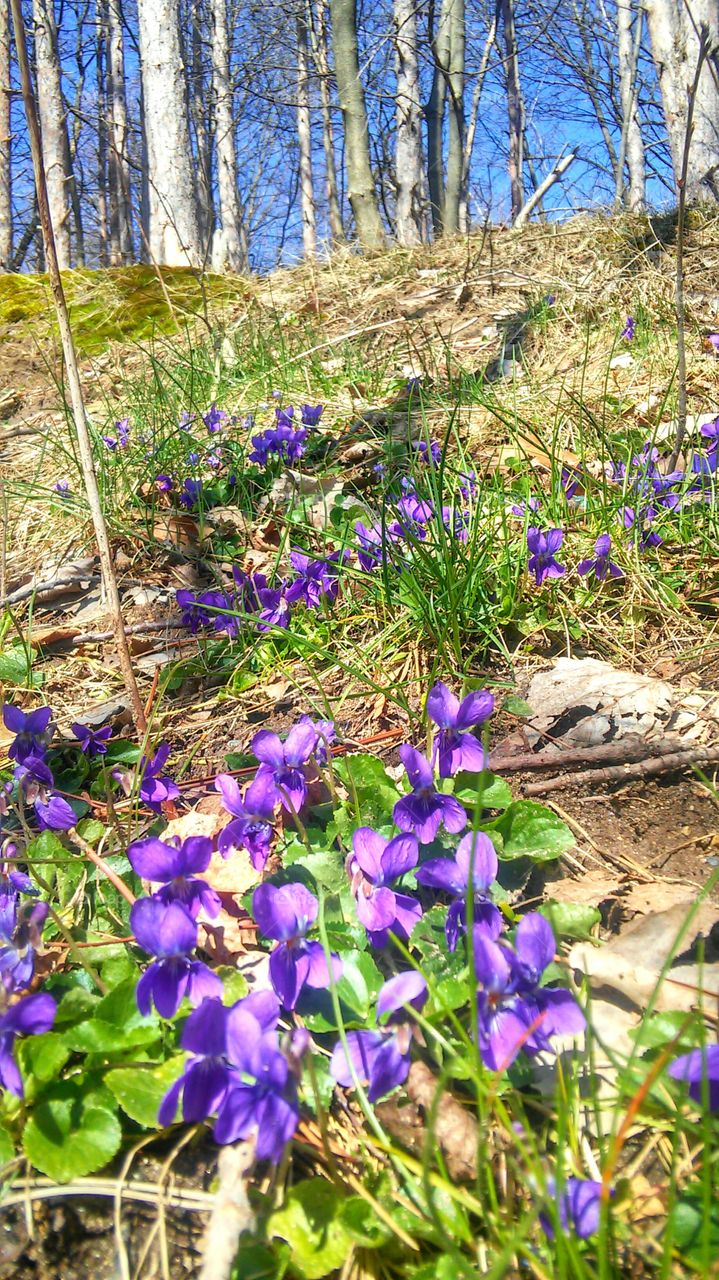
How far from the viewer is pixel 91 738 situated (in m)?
1.84

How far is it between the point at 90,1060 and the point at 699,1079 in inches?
28.4

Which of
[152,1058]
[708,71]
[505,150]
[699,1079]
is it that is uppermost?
[505,150]

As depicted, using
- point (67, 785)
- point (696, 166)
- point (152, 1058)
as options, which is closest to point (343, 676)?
point (67, 785)

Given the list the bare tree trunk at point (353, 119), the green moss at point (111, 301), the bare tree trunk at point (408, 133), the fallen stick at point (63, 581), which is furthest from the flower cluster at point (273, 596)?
the bare tree trunk at point (408, 133)

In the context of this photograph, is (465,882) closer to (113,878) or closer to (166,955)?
(166,955)

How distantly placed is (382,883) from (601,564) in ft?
4.32

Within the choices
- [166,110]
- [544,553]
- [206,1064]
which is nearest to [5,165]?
[166,110]

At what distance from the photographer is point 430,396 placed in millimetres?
3244

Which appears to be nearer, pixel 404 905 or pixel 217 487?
pixel 404 905

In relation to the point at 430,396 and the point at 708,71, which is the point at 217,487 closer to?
the point at 430,396

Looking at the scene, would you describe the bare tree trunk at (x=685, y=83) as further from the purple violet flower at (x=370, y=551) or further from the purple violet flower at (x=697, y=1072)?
the purple violet flower at (x=697, y=1072)

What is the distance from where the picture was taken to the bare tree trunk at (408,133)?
32.3 ft

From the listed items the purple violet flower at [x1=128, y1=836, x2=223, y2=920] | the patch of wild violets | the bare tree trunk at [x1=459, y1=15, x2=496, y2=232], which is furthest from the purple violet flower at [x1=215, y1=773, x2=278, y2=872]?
the bare tree trunk at [x1=459, y1=15, x2=496, y2=232]

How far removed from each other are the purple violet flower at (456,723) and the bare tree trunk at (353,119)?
8130mm
